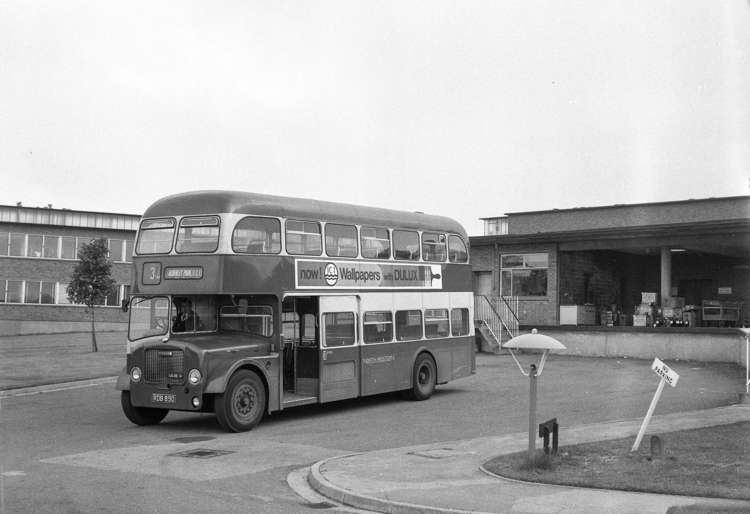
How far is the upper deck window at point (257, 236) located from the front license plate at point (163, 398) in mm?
2740

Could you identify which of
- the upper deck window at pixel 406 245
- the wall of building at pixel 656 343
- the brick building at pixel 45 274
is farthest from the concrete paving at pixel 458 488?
the brick building at pixel 45 274

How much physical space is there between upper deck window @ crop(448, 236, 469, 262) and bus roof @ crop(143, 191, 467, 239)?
1855 mm

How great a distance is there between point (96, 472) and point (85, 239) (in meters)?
45.7

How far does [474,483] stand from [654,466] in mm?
2338

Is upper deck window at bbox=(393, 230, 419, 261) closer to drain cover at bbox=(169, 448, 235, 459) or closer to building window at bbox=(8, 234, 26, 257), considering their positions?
drain cover at bbox=(169, 448, 235, 459)

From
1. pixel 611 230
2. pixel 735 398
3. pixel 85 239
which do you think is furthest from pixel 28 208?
pixel 735 398

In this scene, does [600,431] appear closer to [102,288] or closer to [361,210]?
[361,210]

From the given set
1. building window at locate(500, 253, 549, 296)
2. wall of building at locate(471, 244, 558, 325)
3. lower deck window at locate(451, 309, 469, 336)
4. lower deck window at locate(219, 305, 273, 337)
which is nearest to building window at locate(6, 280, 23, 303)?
wall of building at locate(471, 244, 558, 325)

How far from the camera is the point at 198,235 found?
50.3ft

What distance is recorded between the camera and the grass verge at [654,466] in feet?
30.8

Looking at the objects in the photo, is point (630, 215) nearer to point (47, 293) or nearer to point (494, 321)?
point (494, 321)

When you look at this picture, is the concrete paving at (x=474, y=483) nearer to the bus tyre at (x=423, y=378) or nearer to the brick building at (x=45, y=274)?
the bus tyre at (x=423, y=378)

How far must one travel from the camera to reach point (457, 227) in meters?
21.8

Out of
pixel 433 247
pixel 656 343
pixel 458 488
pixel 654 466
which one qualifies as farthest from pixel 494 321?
pixel 458 488
